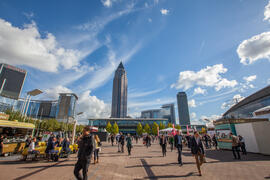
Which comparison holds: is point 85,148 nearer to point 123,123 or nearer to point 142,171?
point 142,171

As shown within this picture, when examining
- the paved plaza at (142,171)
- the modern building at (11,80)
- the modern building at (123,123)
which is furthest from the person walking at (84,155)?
the modern building at (11,80)

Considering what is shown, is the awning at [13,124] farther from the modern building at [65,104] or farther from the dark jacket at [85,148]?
the modern building at [65,104]

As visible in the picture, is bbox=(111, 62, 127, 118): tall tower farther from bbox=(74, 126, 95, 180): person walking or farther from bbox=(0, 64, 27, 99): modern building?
bbox=(74, 126, 95, 180): person walking

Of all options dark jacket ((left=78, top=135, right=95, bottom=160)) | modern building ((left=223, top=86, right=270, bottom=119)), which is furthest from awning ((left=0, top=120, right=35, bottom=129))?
modern building ((left=223, top=86, right=270, bottom=119))

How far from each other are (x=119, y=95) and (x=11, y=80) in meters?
118

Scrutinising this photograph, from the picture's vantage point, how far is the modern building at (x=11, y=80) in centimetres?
13450

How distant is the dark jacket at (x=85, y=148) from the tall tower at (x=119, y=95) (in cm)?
16967

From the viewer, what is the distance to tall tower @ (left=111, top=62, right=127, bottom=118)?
568 feet

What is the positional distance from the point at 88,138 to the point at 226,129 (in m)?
16.8

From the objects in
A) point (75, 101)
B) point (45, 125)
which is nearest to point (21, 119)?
point (45, 125)

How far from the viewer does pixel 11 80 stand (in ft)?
449

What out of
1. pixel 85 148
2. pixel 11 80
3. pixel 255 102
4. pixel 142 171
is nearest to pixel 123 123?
pixel 255 102

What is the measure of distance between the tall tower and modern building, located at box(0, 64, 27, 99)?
104m

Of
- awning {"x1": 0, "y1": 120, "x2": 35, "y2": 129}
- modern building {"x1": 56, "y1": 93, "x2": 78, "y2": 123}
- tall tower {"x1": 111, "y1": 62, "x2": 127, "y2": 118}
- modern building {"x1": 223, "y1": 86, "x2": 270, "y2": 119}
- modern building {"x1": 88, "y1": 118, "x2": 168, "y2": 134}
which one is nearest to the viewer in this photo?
awning {"x1": 0, "y1": 120, "x2": 35, "y2": 129}
